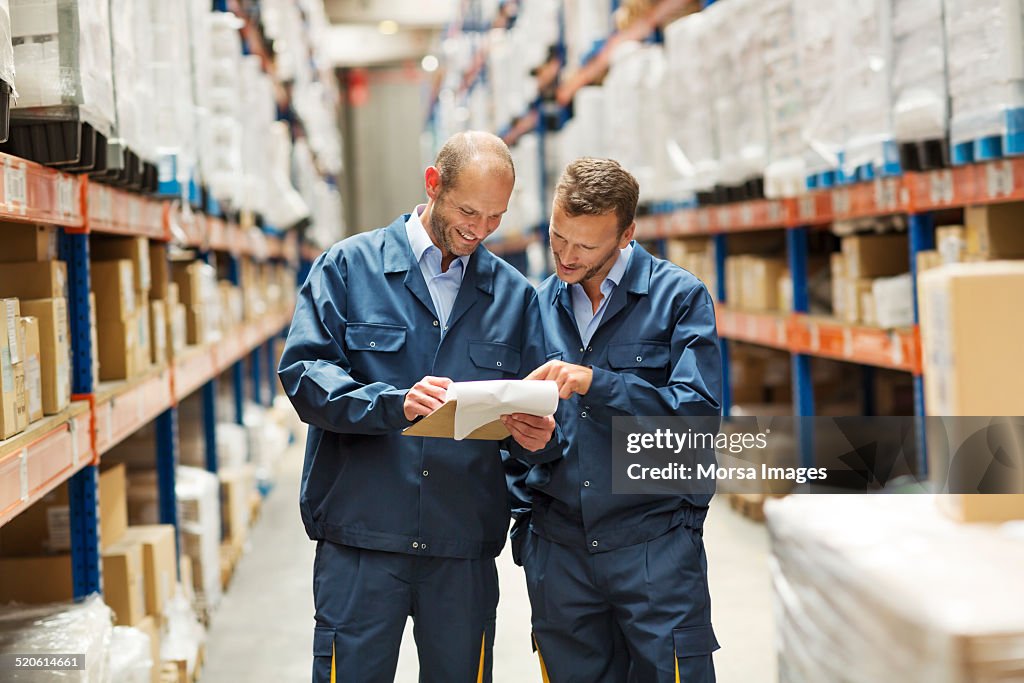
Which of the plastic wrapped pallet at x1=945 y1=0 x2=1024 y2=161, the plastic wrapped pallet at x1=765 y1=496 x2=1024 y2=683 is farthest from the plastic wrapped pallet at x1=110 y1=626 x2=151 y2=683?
the plastic wrapped pallet at x1=945 y1=0 x2=1024 y2=161

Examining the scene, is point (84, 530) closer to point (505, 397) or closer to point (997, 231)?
point (505, 397)

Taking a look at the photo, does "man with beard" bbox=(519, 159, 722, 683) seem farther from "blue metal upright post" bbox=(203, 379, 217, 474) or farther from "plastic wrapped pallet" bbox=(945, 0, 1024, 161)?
"blue metal upright post" bbox=(203, 379, 217, 474)

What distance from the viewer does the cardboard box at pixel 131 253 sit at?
13.9 feet

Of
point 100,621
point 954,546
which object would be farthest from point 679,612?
point 100,621

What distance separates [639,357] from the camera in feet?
8.39

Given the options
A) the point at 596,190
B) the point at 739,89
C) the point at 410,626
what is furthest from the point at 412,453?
the point at 739,89

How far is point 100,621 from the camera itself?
3105 mm

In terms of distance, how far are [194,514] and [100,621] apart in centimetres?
197

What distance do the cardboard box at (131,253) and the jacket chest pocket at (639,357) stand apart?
2432 mm

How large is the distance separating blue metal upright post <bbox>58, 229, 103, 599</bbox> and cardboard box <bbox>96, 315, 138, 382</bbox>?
0.59 meters

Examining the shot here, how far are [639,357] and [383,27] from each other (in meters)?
18.9

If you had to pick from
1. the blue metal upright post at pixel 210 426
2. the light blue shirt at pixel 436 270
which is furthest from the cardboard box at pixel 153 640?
the blue metal upright post at pixel 210 426

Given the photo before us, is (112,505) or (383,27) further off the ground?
(383,27)

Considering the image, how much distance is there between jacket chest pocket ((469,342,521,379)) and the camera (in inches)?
103
